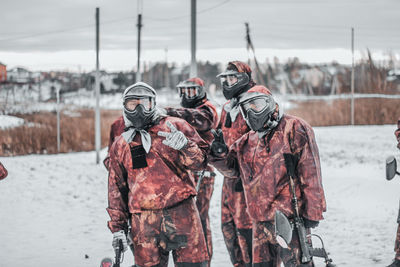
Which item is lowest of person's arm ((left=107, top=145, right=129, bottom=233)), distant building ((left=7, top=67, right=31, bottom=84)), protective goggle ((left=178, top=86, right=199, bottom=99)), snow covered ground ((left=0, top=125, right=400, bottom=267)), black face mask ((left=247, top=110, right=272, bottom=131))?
snow covered ground ((left=0, top=125, right=400, bottom=267))

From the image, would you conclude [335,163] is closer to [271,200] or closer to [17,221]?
[17,221]

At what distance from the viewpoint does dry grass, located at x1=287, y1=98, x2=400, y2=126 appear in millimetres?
31625

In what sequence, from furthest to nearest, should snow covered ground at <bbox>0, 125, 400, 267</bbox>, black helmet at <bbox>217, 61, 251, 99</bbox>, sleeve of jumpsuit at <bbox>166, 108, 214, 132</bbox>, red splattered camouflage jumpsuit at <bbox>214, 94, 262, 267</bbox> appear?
1. snow covered ground at <bbox>0, 125, 400, 267</bbox>
2. sleeve of jumpsuit at <bbox>166, 108, 214, 132</bbox>
3. black helmet at <bbox>217, 61, 251, 99</bbox>
4. red splattered camouflage jumpsuit at <bbox>214, 94, 262, 267</bbox>

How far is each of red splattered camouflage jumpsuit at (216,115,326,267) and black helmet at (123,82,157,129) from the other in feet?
2.83

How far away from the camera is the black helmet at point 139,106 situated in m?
4.28

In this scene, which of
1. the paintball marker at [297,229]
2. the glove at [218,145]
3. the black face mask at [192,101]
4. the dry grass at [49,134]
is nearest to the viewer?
the paintball marker at [297,229]

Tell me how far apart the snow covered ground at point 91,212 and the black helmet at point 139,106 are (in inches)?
125

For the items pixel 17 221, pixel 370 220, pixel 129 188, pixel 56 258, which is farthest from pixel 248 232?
pixel 17 221

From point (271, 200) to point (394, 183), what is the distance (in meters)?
9.11

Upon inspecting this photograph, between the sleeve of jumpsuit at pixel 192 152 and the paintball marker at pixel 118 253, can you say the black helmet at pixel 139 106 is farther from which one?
the paintball marker at pixel 118 253

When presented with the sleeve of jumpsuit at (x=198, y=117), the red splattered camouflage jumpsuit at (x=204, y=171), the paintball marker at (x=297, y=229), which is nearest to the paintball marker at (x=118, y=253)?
the paintball marker at (x=297, y=229)

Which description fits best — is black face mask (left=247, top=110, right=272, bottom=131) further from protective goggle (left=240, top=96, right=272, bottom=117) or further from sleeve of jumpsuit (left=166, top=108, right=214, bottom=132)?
sleeve of jumpsuit (left=166, top=108, right=214, bottom=132)

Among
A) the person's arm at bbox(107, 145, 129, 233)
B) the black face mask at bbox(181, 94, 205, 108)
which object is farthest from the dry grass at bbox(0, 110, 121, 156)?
the person's arm at bbox(107, 145, 129, 233)

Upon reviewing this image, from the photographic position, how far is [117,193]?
4379mm
